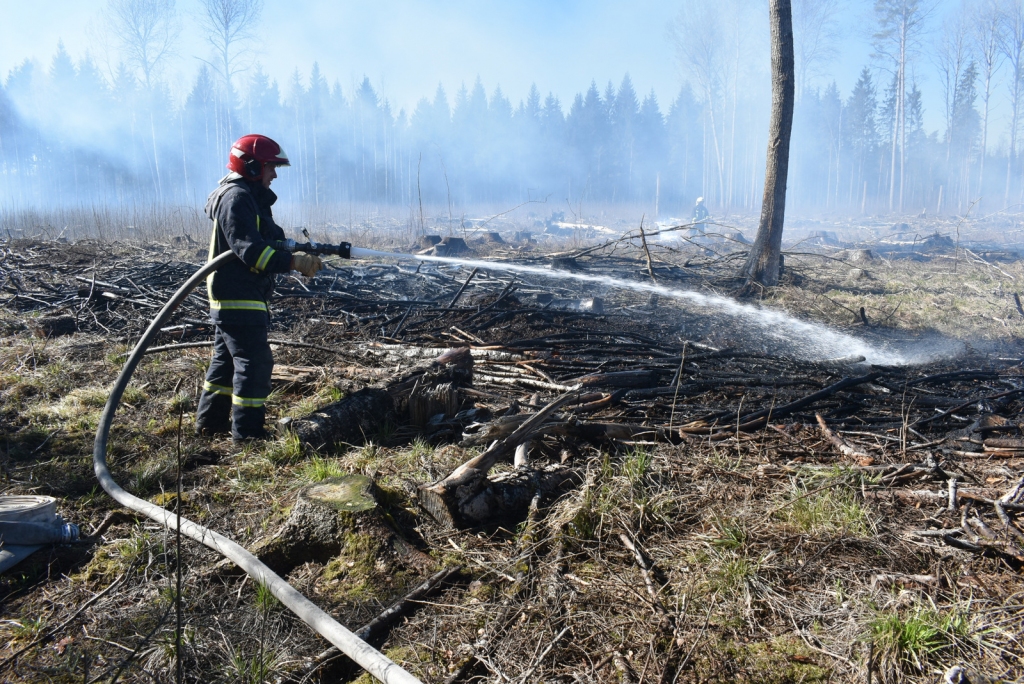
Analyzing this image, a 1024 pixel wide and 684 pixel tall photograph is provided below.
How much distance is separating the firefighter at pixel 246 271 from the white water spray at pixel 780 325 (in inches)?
30.1

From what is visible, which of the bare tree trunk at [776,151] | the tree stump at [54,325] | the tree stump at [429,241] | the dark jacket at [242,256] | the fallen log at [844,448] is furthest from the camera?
the tree stump at [429,241]

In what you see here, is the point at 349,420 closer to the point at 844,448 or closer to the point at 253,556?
the point at 253,556

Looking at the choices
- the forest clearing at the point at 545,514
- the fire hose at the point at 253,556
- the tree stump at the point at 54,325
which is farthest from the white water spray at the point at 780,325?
the tree stump at the point at 54,325

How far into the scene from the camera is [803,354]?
5832 millimetres

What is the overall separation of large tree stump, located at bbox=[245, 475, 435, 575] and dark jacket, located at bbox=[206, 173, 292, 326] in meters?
1.76

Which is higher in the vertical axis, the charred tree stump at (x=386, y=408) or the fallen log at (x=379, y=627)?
the charred tree stump at (x=386, y=408)

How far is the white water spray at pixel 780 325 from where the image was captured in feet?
19.2

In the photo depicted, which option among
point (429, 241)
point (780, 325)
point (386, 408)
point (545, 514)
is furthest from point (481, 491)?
point (429, 241)

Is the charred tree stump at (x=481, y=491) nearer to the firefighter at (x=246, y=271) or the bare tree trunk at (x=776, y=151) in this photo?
the firefighter at (x=246, y=271)

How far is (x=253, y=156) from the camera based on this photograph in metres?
3.92

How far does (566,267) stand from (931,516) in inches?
342

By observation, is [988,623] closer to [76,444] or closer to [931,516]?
[931,516]

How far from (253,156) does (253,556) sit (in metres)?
2.78

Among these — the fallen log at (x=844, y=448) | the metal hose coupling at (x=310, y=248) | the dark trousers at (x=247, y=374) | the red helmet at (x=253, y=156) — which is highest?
the red helmet at (x=253, y=156)
